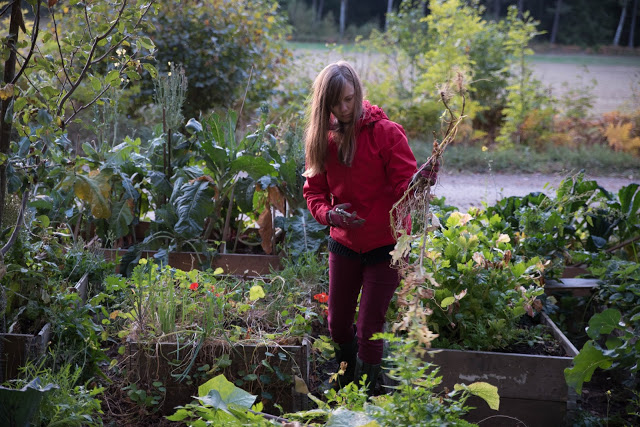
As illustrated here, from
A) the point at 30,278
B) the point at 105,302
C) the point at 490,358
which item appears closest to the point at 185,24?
the point at 105,302

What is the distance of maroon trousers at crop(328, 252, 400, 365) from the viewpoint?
273 cm

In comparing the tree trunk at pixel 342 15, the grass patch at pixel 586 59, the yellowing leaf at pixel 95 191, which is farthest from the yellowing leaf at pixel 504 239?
the tree trunk at pixel 342 15

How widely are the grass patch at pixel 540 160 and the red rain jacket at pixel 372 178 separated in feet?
20.1

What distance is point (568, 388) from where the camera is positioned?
2.77m

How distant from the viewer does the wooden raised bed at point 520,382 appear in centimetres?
277

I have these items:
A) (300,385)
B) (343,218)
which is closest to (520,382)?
(300,385)

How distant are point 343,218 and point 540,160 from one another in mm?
7365

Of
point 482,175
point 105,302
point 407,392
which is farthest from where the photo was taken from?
point 482,175

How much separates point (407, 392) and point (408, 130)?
8688 mm

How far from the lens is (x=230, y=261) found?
3.97 m

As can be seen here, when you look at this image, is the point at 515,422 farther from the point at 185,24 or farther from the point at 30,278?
the point at 185,24

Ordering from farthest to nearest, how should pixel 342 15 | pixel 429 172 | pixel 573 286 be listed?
pixel 342 15, pixel 573 286, pixel 429 172

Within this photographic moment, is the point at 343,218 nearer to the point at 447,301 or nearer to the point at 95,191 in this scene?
the point at 447,301

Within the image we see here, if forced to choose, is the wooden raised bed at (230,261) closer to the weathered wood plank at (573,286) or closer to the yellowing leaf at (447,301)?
the yellowing leaf at (447,301)
